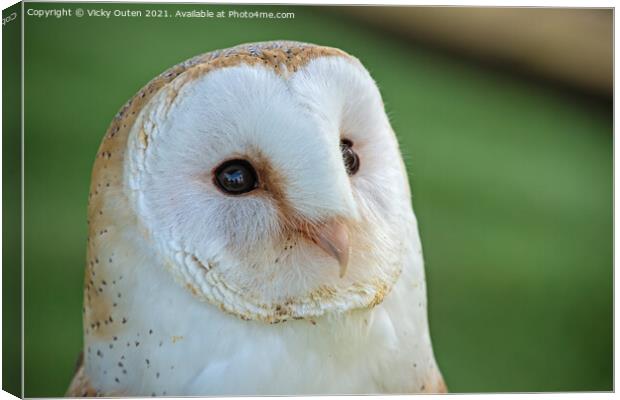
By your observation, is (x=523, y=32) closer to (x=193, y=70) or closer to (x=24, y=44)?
(x=193, y=70)

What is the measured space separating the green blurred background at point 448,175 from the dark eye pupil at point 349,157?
290 mm

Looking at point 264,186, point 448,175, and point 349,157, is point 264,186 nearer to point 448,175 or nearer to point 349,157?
point 349,157

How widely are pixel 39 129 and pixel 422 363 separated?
3.00ft

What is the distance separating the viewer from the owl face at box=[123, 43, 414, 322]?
5.19ft

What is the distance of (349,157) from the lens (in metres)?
1.70

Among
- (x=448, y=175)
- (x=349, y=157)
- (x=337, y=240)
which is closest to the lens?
(x=337, y=240)

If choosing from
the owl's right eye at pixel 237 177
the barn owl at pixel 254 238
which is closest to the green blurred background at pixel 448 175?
the barn owl at pixel 254 238

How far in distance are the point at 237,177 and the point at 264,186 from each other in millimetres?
48

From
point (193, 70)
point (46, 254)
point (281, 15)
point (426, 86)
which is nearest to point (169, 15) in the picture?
point (281, 15)

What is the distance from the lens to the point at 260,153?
1.60 meters

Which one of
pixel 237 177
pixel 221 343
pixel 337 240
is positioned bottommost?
pixel 221 343

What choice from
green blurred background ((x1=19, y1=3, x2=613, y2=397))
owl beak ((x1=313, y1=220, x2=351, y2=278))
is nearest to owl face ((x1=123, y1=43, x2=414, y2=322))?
owl beak ((x1=313, y1=220, x2=351, y2=278))

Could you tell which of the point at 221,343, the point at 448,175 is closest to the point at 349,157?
the point at 221,343

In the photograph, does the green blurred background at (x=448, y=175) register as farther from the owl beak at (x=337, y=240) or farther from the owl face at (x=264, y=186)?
the owl beak at (x=337, y=240)
